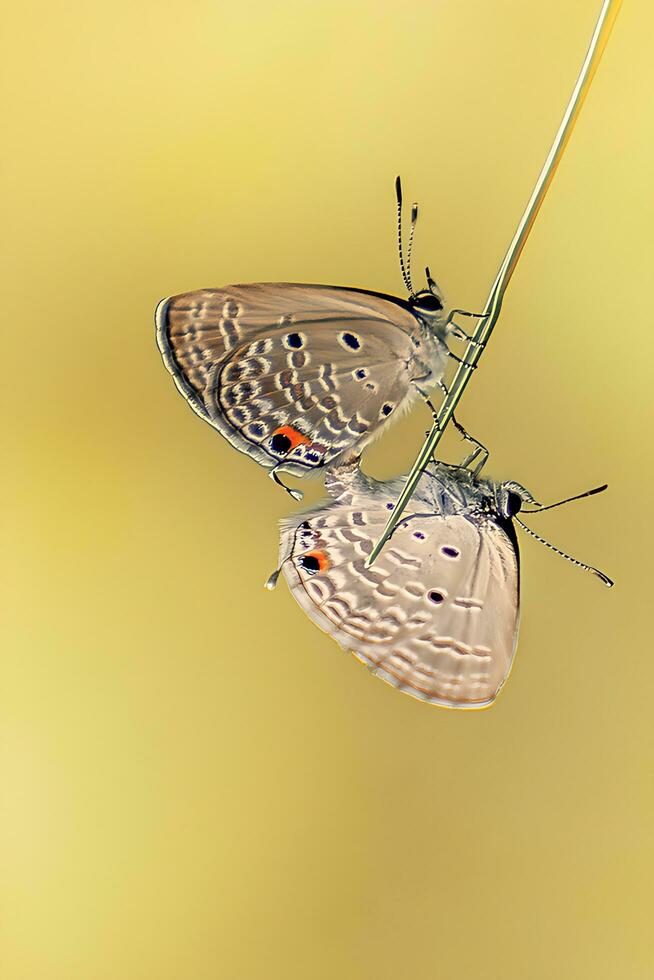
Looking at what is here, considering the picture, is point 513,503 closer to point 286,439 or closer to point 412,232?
point 286,439

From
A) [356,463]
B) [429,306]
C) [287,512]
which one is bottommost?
[287,512]

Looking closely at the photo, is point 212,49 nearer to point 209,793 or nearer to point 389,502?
point 389,502

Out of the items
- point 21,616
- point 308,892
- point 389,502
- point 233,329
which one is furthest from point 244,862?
point 233,329

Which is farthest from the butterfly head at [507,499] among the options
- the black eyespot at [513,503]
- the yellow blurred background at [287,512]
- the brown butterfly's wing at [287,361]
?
the yellow blurred background at [287,512]

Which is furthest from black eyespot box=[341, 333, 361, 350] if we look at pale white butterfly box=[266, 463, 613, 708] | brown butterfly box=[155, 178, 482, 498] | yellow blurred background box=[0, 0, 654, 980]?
yellow blurred background box=[0, 0, 654, 980]

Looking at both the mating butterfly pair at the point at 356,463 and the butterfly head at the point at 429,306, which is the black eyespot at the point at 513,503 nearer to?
the mating butterfly pair at the point at 356,463

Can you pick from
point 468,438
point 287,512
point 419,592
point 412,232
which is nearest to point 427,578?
point 419,592

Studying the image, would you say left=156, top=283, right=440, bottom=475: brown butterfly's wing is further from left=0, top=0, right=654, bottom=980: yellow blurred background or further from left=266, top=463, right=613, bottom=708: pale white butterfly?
left=0, top=0, right=654, bottom=980: yellow blurred background
